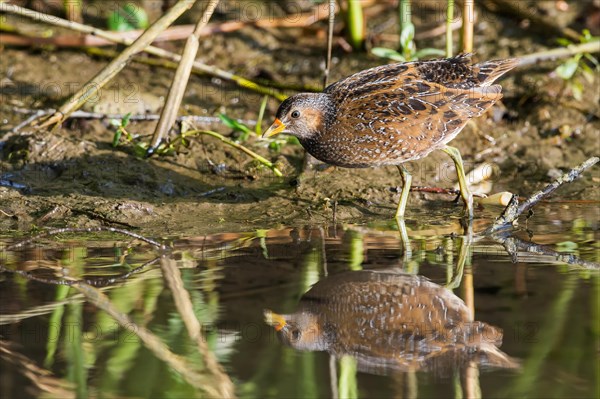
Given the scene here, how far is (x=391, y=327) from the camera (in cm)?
400

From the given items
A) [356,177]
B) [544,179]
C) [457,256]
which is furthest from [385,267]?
[544,179]

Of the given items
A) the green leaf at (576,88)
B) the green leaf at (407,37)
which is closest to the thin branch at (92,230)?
the green leaf at (407,37)

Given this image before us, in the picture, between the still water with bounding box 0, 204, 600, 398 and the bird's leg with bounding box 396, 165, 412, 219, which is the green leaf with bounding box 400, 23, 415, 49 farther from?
the still water with bounding box 0, 204, 600, 398

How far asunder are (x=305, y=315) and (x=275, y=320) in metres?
0.15

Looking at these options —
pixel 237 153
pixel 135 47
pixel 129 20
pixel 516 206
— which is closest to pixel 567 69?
pixel 516 206

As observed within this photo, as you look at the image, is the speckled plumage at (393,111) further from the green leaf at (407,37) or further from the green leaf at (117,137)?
the green leaf at (117,137)

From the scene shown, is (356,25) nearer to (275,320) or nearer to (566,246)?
(566,246)

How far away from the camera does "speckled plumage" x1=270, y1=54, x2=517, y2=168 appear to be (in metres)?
5.97

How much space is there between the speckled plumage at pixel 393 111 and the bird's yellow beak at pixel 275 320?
209cm

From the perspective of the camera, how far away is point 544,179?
23.0 feet

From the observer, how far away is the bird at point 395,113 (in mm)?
5973

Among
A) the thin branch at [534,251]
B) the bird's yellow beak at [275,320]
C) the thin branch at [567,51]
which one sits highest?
the thin branch at [567,51]

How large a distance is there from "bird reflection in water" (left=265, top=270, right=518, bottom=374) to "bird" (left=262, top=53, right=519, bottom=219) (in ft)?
4.99

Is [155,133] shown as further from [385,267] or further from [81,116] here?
[385,267]
